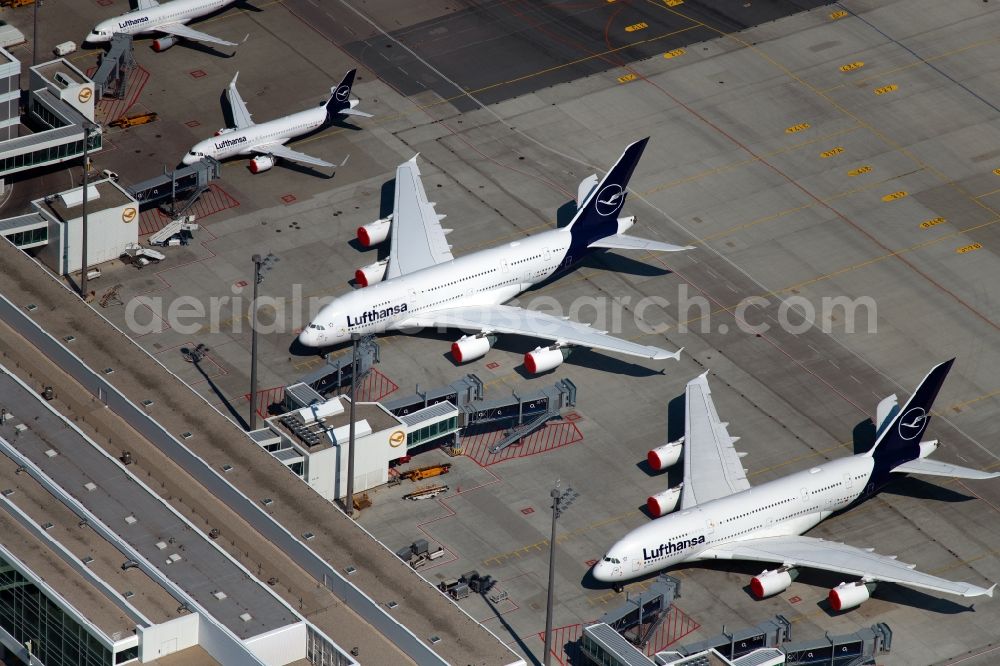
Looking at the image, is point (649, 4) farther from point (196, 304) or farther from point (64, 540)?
point (64, 540)

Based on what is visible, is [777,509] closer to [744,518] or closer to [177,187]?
[744,518]

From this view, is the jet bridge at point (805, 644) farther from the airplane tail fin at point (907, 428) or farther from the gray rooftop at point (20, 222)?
the gray rooftop at point (20, 222)

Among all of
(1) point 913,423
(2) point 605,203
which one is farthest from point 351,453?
(1) point 913,423

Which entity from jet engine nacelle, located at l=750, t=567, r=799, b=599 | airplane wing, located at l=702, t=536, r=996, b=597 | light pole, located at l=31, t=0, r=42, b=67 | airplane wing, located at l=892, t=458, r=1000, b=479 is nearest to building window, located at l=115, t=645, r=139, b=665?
airplane wing, located at l=702, t=536, r=996, b=597

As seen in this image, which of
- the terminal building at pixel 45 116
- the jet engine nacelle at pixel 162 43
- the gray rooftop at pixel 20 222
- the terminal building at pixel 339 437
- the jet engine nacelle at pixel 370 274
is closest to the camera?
the terminal building at pixel 339 437

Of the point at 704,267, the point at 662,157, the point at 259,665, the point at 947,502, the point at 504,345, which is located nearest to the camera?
the point at 259,665

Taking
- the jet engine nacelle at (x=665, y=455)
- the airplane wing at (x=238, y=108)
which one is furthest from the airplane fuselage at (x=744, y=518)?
the airplane wing at (x=238, y=108)

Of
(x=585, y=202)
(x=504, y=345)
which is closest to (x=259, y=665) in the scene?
(x=504, y=345)
